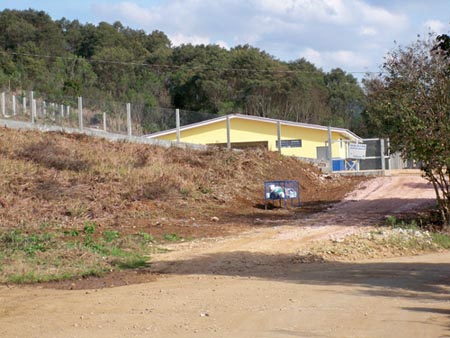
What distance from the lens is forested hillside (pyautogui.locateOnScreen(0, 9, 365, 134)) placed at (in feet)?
221

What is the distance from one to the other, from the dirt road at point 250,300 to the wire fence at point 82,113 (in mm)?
13471

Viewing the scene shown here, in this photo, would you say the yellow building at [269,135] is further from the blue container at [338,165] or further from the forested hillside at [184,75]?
the forested hillside at [184,75]

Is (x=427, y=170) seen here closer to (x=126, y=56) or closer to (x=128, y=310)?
(x=128, y=310)

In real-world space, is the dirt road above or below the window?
below

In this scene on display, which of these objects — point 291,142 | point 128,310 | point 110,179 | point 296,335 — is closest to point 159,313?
point 128,310

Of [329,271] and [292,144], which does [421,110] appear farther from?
[292,144]

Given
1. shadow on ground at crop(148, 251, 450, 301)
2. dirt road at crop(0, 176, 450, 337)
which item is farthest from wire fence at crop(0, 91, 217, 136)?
shadow on ground at crop(148, 251, 450, 301)

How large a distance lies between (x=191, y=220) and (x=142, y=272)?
7.93 meters

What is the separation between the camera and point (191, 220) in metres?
22.7

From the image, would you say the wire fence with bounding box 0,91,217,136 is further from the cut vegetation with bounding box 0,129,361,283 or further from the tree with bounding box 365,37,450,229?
the tree with bounding box 365,37,450,229

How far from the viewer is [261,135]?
2024 inches

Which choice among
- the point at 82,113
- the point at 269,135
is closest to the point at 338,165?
the point at 269,135

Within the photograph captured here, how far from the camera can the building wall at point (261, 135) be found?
49.3 meters

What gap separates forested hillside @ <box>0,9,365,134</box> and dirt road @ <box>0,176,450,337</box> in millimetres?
44994
